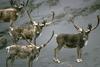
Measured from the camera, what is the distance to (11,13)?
897cm

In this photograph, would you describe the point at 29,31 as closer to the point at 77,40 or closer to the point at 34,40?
the point at 34,40

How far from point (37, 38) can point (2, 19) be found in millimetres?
1301

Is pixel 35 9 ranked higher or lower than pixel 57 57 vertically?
higher

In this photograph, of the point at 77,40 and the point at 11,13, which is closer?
the point at 77,40

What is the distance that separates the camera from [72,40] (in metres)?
7.66

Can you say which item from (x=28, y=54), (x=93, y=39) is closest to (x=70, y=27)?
(x=93, y=39)

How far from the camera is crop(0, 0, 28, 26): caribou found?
29.4 ft

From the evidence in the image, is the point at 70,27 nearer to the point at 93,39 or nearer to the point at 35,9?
the point at 93,39

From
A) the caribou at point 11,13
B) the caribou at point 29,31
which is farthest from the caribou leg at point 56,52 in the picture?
the caribou at point 11,13

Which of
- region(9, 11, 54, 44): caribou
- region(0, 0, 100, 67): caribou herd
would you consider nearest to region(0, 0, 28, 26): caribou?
region(0, 0, 100, 67): caribou herd

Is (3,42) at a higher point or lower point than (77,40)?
lower

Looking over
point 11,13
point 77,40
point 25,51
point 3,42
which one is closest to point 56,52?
point 77,40

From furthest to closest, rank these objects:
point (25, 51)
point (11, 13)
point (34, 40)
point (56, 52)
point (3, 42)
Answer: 1. point (11, 13)
2. point (3, 42)
3. point (34, 40)
4. point (56, 52)
5. point (25, 51)

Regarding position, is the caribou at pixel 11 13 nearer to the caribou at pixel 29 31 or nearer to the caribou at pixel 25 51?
the caribou at pixel 29 31
